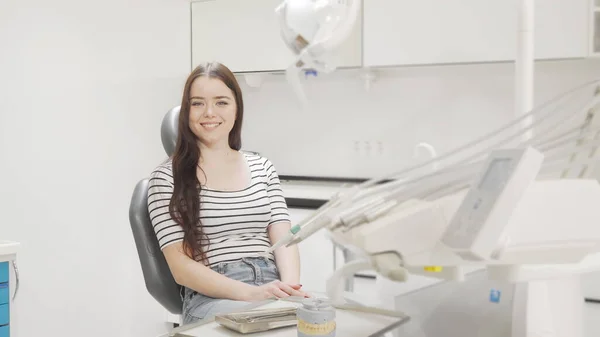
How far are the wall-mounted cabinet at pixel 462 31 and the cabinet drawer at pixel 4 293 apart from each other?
1960mm

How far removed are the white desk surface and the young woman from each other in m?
0.51

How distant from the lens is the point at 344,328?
1.26 meters

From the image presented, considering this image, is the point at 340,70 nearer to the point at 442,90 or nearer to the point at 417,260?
the point at 442,90

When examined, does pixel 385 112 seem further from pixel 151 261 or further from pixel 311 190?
pixel 151 261

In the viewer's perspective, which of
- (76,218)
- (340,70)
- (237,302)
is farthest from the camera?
(340,70)

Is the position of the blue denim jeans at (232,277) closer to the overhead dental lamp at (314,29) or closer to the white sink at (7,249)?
the overhead dental lamp at (314,29)

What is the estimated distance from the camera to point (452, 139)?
345 cm

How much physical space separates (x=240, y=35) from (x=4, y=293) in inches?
74.7

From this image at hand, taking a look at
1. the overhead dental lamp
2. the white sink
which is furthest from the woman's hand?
the white sink

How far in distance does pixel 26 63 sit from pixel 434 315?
8.53ft

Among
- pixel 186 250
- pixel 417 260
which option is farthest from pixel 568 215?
pixel 186 250

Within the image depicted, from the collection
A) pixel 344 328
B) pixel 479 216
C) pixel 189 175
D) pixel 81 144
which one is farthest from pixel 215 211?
pixel 81 144

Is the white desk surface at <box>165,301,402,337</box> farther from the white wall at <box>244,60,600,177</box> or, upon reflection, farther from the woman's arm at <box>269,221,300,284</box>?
the white wall at <box>244,60,600,177</box>

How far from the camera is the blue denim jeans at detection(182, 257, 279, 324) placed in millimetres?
1938
